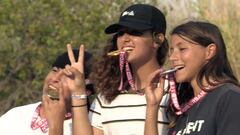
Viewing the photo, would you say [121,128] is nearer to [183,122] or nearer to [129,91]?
[129,91]

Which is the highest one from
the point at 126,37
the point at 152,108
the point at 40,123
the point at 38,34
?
the point at 38,34

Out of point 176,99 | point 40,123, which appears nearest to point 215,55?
point 176,99

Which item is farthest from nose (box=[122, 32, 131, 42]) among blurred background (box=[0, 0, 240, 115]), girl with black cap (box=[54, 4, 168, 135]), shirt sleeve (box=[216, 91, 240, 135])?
blurred background (box=[0, 0, 240, 115])

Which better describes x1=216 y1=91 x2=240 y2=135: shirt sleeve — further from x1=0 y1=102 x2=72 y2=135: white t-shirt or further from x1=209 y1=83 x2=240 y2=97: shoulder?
x1=0 y1=102 x2=72 y2=135: white t-shirt

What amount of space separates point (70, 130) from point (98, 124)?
1.23 ft

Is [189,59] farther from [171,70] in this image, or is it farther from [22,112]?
[22,112]

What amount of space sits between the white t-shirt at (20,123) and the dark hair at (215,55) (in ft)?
3.65

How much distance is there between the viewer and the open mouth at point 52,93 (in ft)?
12.8

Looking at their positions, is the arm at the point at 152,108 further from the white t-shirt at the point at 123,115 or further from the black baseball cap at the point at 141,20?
the black baseball cap at the point at 141,20

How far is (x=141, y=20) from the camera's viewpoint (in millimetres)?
3641

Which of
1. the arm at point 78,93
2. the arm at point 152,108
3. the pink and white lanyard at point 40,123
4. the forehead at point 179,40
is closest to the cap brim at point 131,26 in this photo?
the arm at point 78,93

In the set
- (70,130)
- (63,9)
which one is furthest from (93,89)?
(63,9)

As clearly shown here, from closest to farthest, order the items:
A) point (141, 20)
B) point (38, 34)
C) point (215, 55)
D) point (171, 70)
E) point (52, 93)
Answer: point (215, 55), point (171, 70), point (141, 20), point (52, 93), point (38, 34)

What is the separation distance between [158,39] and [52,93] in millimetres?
731
